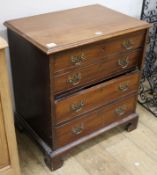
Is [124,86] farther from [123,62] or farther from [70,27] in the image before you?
[70,27]

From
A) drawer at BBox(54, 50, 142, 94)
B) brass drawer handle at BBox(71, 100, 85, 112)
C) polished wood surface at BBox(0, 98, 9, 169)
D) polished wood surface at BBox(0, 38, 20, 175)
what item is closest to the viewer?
polished wood surface at BBox(0, 38, 20, 175)

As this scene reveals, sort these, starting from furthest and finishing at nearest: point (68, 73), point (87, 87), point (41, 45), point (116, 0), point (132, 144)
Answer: point (116, 0) → point (132, 144) → point (87, 87) → point (68, 73) → point (41, 45)

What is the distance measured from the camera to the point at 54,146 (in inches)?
61.9

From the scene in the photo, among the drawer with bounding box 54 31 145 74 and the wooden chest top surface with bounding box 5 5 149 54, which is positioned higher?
the wooden chest top surface with bounding box 5 5 149 54

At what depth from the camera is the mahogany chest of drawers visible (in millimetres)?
1363

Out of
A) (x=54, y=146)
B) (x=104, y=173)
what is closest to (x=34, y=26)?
(x=54, y=146)

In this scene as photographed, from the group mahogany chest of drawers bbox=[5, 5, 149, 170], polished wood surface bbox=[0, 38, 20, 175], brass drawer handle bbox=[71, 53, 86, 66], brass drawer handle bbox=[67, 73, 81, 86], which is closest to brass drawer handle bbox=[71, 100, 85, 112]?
mahogany chest of drawers bbox=[5, 5, 149, 170]

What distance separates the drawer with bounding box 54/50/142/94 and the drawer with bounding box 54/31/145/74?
3 cm

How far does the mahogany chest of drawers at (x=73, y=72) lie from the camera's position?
4.47 feet

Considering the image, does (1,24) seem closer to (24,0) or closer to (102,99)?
(24,0)

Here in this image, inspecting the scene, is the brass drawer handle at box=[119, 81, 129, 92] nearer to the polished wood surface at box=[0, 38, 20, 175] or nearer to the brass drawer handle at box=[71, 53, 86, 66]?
the brass drawer handle at box=[71, 53, 86, 66]

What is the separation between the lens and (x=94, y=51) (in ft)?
4.69

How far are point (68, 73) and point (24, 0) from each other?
0.53 m

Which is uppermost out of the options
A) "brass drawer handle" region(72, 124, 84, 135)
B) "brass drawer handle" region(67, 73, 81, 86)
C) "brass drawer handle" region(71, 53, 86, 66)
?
"brass drawer handle" region(71, 53, 86, 66)
